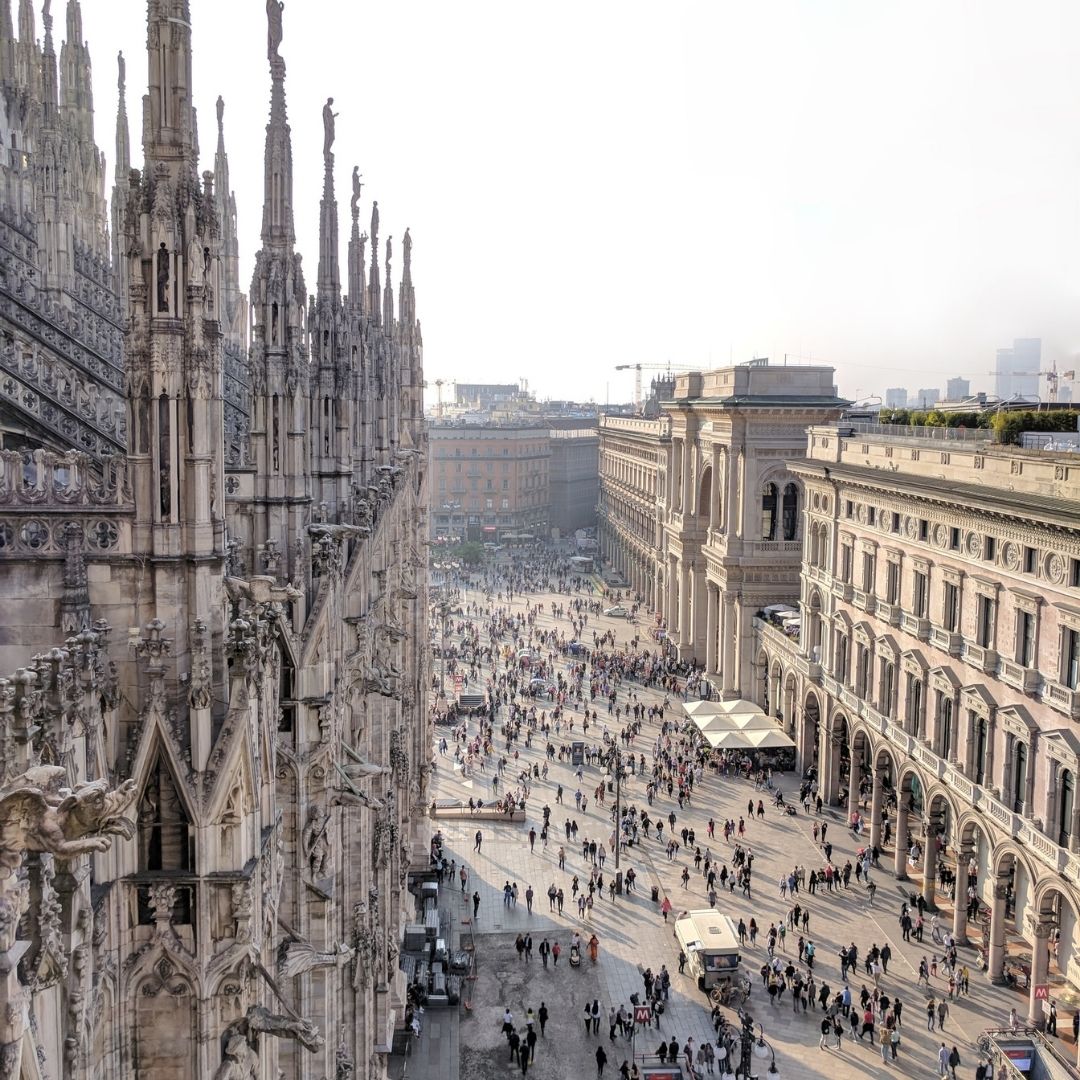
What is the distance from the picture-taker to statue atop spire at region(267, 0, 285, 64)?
16.2m

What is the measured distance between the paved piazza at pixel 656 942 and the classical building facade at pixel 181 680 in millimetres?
11975

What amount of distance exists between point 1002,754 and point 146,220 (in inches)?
1222

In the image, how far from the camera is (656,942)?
1422 inches

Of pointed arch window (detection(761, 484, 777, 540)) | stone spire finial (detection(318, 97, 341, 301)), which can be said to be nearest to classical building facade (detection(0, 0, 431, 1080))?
stone spire finial (detection(318, 97, 341, 301))

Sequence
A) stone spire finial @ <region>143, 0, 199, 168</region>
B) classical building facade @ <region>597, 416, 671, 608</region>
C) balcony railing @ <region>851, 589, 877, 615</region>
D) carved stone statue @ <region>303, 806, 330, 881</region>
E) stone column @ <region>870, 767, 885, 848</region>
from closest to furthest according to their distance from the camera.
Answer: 1. stone spire finial @ <region>143, 0, 199, 168</region>
2. carved stone statue @ <region>303, 806, 330, 881</region>
3. stone column @ <region>870, 767, 885, 848</region>
4. balcony railing @ <region>851, 589, 877, 615</region>
5. classical building facade @ <region>597, 416, 671, 608</region>

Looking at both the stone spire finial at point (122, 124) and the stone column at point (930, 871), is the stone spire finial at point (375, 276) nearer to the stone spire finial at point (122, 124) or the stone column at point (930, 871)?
the stone spire finial at point (122, 124)

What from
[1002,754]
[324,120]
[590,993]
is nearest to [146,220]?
[324,120]

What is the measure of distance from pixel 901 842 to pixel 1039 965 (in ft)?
37.8

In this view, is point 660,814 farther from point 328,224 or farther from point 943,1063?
point 328,224

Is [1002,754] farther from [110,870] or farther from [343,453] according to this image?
[110,870]

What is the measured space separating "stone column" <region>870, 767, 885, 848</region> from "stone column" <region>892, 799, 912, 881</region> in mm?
875

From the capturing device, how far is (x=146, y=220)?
402 inches

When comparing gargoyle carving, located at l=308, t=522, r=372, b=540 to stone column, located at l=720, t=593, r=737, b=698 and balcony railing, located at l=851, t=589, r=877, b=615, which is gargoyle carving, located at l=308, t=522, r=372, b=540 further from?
Result: stone column, located at l=720, t=593, r=737, b=698

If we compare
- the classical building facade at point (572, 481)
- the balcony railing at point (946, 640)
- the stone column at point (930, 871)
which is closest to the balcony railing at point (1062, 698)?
the balcony railing at point (946, 640)
